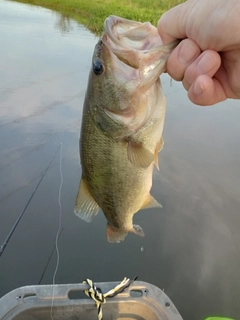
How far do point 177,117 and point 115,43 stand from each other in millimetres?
4592

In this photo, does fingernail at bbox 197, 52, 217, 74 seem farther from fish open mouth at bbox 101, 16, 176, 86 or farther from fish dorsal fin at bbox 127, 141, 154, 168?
fish dorsal fin at bbox 127, 141, 154, 168

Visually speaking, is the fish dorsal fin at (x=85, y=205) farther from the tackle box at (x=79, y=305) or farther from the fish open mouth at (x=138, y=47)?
the tackle box at (x=79, y=305)

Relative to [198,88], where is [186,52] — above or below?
above

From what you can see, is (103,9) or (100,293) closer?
(100,293)

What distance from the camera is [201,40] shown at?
122 centimetres

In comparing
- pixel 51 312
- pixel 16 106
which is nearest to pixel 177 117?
pixel 16 106

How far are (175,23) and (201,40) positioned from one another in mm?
117

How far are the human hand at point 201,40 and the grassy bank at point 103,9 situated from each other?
42.2 feet

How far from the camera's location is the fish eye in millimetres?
1420

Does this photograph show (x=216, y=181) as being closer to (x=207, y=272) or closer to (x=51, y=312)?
(x=207, y=272)

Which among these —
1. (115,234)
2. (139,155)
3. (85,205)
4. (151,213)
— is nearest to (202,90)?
(139,155)

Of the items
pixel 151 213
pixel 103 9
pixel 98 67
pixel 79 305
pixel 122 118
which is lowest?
pixel 103 9

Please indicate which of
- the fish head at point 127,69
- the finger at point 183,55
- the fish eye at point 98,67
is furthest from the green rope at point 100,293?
the finger at point 183,55

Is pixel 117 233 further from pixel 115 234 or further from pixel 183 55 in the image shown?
pixel 183 55
